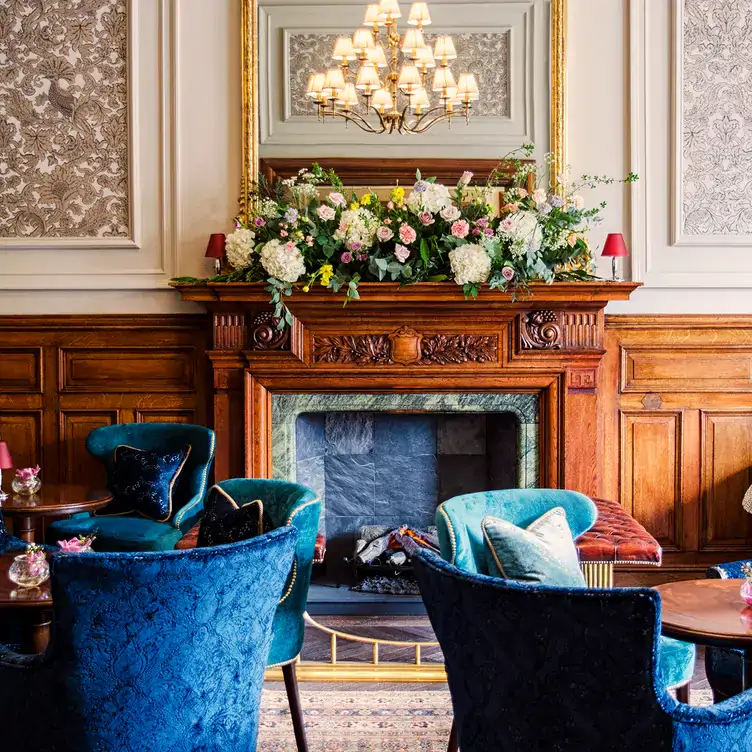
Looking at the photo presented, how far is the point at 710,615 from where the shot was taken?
6.90 ft

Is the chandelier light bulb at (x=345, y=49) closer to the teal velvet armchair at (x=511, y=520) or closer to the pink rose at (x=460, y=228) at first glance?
the pink rose at (x=460, y=228)

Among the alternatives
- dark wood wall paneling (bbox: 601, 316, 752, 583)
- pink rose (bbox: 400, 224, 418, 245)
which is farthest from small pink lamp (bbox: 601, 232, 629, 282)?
pink rose (bbox: 400, 224, 418, 245)

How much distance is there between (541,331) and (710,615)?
2058 millimetres

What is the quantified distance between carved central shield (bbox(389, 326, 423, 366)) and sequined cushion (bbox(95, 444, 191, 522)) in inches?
44.0

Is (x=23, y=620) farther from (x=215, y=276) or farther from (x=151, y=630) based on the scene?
(x=215, y=276)

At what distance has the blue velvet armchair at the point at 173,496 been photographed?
373cm

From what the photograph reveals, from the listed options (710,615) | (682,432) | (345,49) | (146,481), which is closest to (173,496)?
(146,481)

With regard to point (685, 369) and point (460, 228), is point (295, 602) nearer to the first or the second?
point (460, 228)

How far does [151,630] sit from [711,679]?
1.76 meters

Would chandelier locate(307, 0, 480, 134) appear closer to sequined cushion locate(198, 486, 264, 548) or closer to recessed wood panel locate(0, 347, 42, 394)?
sequined cushion locate(198, 486, 264, 548)

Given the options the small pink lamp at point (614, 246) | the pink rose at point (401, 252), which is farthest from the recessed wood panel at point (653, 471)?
the pink rose at point (401, 252)

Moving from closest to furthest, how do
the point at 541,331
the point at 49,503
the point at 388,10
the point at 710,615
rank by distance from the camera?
1. the point at 710,615
2. the point at 388,10
3. the point at 49,503
4. the point at 541,331

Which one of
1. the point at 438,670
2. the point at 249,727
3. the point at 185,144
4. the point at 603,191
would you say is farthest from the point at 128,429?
the point at 603,191

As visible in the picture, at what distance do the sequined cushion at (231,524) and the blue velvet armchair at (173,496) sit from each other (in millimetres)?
1159
